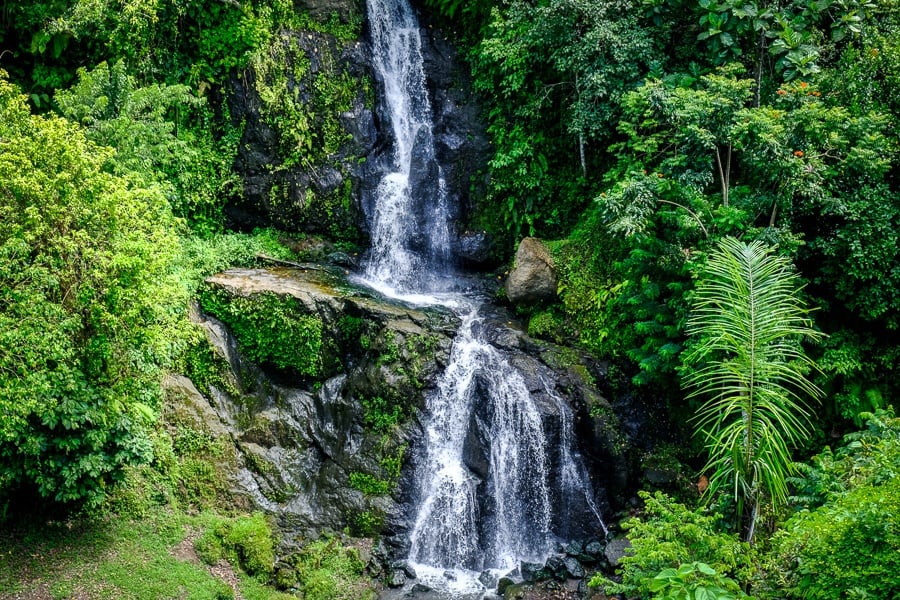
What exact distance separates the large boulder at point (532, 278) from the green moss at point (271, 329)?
4.12 metres

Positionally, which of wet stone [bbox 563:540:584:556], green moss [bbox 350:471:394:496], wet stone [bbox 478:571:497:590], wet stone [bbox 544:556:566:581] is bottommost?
wet stone [bbox 478:571:497:590]

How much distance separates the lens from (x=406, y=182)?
15961 millimetres

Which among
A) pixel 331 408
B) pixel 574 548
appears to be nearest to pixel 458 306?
pixel 331 408

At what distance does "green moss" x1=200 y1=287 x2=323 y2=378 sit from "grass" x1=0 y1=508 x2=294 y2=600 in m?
Result: 3.47

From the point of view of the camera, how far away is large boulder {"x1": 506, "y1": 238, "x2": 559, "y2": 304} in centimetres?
1312

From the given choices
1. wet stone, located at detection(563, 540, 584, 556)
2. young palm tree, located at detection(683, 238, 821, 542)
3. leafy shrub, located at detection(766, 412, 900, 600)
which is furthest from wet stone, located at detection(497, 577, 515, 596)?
leafy shrub, located at detection(766, 412, 900, 600)

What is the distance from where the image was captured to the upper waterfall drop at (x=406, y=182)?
1544 centimetres

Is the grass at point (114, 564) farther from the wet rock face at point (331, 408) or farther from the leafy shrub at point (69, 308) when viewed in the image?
the wet rock face at point (331, 408)

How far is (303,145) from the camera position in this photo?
1566cm

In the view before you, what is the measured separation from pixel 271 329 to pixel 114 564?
485 centimetres

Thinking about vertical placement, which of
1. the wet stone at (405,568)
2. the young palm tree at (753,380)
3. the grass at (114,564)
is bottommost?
the wet stone at (405,568)

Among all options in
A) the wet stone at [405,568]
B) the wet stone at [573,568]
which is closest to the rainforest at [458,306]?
the wet stone at [405,568]

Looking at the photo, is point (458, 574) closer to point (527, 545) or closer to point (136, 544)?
Answer: point (527, 545)

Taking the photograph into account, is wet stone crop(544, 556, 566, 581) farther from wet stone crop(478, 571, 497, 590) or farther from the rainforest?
wet stone crop(478, 571, 497, 590)
